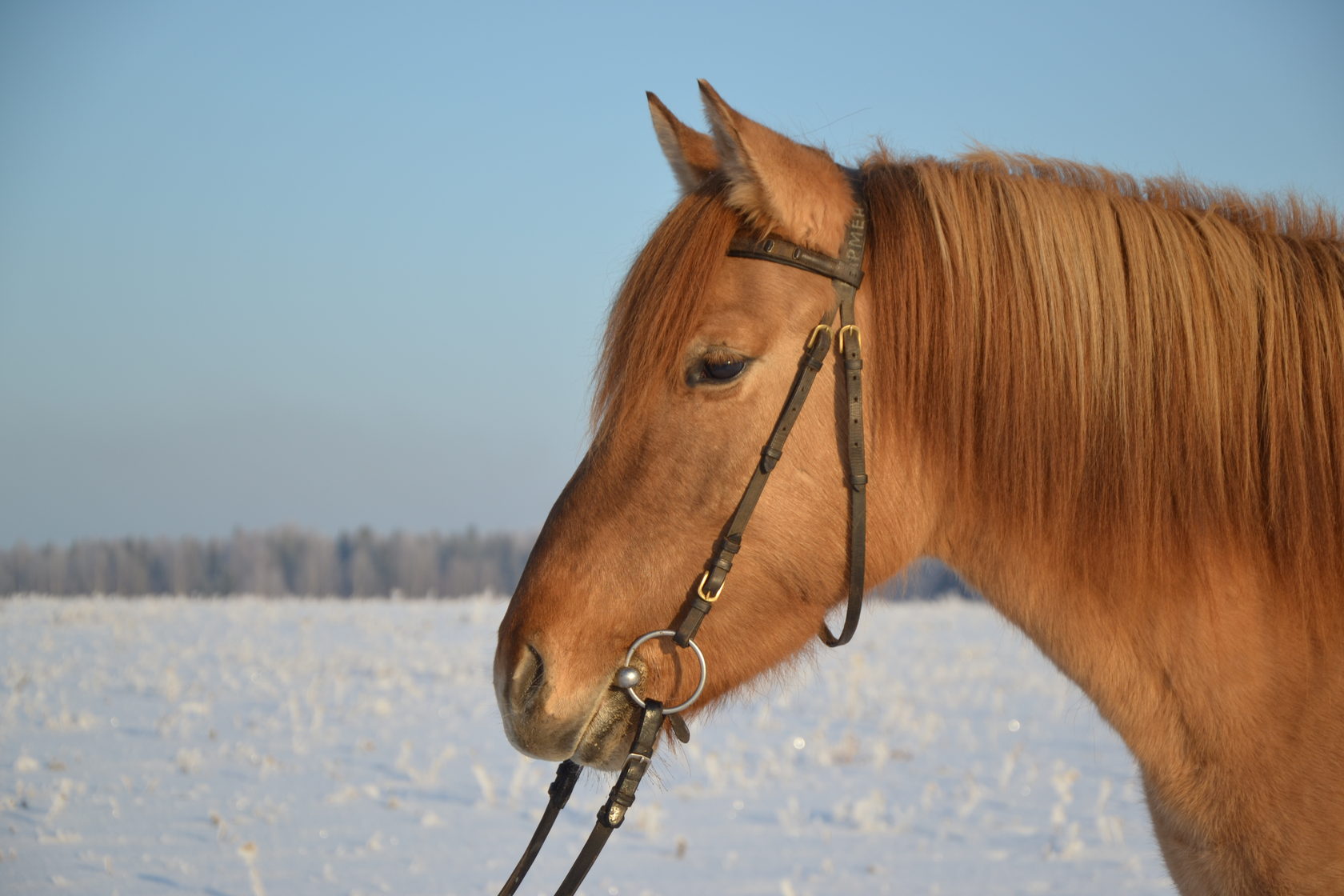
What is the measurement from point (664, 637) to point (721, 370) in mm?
633

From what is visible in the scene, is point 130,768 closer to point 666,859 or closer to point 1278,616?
point 666,859

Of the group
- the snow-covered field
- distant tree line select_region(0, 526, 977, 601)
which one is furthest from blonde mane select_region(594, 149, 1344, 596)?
distant tree line select_region(0, 526, 977, 601)

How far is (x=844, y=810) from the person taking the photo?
642cm

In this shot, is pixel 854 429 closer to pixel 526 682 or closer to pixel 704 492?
pixel 704 492

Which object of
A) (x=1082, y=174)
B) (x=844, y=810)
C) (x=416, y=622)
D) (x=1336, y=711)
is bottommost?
(x=416, y=622)

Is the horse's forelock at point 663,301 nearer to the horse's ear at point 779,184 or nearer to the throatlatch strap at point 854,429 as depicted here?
the horse's ear at point 779,184

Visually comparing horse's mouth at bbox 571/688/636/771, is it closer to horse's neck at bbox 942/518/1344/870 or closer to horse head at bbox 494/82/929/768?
horse head at bbox 494/82/929/768

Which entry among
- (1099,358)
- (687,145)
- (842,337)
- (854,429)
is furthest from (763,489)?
(687,145)

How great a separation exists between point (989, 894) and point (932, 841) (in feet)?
2.87

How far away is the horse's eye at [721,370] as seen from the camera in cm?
210

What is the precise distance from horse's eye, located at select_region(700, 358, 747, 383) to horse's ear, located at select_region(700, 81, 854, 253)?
0.33 metres

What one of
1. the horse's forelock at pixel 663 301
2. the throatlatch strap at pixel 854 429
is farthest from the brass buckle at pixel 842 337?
the horse's forelock at pixel 663 301

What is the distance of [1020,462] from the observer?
7.14 feet

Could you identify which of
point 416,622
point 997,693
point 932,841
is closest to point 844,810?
point 932,841
